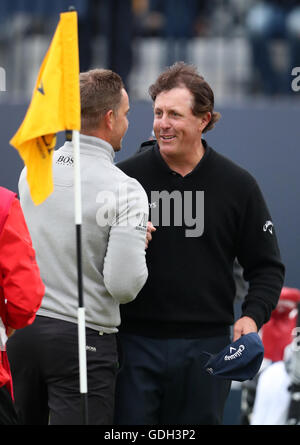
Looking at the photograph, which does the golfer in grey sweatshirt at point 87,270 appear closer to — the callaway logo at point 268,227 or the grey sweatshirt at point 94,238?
the grey sweatshirt at point 94,238

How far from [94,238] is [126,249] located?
0.45 feet

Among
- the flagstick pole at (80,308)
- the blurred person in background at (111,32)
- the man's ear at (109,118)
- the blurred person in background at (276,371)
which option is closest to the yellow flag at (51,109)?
the flagstick pole at (80,308)

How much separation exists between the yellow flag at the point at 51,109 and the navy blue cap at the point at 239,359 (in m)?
0.98

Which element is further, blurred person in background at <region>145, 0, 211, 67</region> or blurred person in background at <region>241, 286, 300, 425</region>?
blurred person in background at <region>145, 0, 211, 67</region>

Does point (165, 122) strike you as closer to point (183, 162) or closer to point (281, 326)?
point (183, 162)

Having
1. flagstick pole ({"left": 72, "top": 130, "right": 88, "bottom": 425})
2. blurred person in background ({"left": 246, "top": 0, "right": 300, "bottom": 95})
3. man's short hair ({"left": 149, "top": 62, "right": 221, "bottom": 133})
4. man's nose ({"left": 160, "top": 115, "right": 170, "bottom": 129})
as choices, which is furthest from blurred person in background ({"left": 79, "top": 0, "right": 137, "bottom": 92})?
flagstick pole ({"left": 72, "top": 130, "right": 88, "bottom": 425})

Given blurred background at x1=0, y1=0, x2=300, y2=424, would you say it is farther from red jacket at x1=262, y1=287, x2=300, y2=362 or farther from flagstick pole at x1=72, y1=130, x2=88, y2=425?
flagstick pole at x1=72, y1=130, x2=88, y2=425

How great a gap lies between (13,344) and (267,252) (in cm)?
111

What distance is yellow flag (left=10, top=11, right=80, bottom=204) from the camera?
10.9 feet

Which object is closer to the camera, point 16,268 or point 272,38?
point 16,268

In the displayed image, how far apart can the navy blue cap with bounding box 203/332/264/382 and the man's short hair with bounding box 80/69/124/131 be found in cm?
100

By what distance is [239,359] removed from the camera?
12.3 feet

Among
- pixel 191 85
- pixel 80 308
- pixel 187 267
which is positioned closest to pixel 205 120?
pixel 191 85

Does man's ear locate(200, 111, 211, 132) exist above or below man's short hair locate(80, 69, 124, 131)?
below
